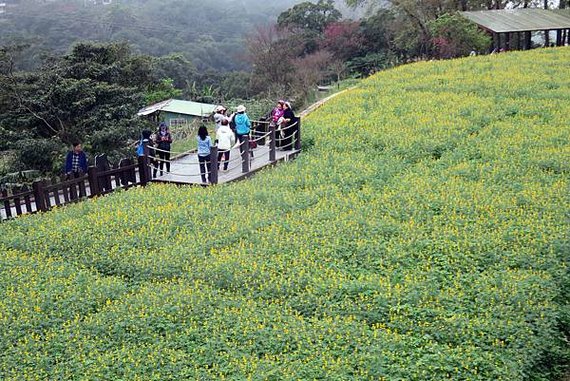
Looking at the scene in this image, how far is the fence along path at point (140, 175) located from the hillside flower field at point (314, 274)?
2.09 feet

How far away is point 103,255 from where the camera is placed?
942 centimetres

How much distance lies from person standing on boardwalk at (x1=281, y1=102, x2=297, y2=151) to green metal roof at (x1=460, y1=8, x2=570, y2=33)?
18.7 m

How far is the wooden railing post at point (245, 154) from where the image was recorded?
1377 centimetres

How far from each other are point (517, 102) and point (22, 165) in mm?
16807

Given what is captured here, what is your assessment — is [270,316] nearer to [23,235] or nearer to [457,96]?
[23,235]

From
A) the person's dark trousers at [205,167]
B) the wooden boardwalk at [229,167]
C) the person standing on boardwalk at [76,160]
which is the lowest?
the wooden boardwalk at [229,167]

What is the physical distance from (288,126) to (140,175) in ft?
14.0

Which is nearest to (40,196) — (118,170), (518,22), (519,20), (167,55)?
(118,170)

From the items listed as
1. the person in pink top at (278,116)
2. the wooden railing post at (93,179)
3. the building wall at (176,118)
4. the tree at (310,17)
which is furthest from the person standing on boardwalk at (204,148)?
the tree at (310,17)

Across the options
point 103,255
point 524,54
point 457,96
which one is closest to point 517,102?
point 457,96

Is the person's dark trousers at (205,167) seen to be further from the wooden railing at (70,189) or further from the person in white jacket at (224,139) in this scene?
the wooden railing at (70,189)

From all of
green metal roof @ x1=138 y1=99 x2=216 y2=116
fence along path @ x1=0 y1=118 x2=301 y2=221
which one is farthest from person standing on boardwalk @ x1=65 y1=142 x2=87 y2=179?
green metal roof @ x1=138 y1=99 x2=216 y2=116

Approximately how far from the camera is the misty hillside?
58.7m

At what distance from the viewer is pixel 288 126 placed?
15.7m
